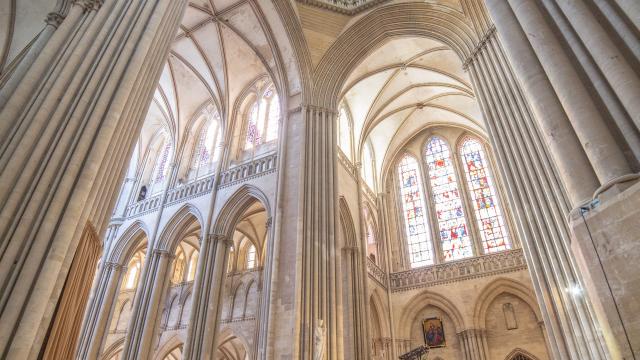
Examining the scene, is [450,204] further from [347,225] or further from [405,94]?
[347,225]

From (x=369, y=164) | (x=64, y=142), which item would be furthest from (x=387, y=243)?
(x=64, y=142)

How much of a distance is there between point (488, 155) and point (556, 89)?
14719mm

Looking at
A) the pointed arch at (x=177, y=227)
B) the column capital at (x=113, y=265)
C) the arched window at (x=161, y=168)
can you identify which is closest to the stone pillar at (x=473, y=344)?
the pointed arch at (x=177, y=227)

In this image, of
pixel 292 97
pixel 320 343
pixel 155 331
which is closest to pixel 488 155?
pixel 292 97

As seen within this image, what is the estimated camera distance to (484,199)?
15930 millimetres

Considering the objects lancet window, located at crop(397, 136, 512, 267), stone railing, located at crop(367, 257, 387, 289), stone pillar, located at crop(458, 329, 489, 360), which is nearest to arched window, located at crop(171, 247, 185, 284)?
stone railing, located at crop(367, 257, 387, 289)

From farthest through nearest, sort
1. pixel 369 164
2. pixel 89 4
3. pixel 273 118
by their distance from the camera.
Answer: pixel 369 164 < pixel 273 118 < pixel 89 4

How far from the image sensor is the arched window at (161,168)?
16.0 meters

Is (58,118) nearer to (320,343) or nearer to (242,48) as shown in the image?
(320,343)

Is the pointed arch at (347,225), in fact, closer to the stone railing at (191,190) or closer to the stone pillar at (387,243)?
the stone pillar at (387,243)

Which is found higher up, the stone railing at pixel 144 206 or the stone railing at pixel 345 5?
the stone railing at pixel 345 5

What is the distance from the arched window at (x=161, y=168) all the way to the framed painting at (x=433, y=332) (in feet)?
38.0

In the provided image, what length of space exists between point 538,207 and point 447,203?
9.80 meters

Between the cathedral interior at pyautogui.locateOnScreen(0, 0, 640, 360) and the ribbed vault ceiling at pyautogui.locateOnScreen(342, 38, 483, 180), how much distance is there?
0.10 meters
